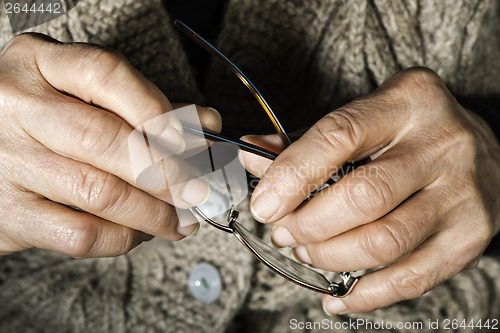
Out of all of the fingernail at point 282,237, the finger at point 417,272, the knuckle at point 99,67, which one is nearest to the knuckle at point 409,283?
the finger at point 417,272

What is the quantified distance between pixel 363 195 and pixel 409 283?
0.42 ft

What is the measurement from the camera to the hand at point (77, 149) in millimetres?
322

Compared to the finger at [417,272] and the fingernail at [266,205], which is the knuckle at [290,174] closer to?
the fingernail at [266,205]

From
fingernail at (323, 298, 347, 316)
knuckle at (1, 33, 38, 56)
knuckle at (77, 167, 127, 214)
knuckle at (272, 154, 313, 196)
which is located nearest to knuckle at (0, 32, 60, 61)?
knuckle at (1, 33, 38, 56)

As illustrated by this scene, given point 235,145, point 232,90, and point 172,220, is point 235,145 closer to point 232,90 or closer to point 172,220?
point 172,220

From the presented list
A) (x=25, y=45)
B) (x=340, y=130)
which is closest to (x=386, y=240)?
(x=340, y=130)

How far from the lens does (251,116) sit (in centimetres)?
58

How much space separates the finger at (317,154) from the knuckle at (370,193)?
0.9 inches

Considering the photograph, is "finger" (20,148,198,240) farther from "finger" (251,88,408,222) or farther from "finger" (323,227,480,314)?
"finger" (323,227,480,314)

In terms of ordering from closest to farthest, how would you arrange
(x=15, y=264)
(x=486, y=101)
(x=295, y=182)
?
1. (x=295, y=182)
2. (x=15, y=264)
3. (x=486, y=101)

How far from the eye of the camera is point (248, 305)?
575 mm

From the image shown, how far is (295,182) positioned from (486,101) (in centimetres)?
48

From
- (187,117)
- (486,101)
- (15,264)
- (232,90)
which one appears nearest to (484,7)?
(486,101)

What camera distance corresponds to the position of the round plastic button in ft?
1.75
